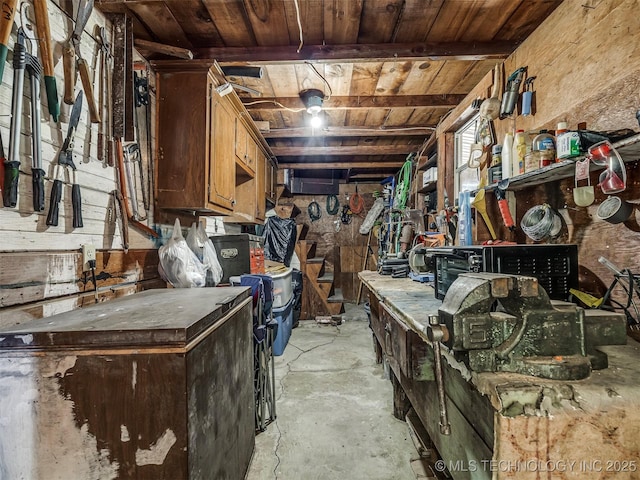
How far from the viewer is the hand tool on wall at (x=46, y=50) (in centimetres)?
127

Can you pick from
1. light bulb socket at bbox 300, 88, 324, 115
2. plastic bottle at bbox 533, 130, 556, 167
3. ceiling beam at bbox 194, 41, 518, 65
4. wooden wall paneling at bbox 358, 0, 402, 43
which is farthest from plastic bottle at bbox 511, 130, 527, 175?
light bulb socket at bbox 300, 88, 324, 115

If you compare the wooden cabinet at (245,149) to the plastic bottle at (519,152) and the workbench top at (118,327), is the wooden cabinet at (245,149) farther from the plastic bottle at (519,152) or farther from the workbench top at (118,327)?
the plastic bottle at (519,152)

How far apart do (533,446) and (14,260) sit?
180 centimetres

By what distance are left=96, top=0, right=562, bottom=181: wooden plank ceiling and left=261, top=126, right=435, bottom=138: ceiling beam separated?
0.65 m

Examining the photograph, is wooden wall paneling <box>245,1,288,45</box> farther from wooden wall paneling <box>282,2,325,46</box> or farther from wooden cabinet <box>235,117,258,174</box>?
wooden cabinet <box>235,117,258,174</box>

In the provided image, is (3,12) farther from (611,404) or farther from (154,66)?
(611,404)

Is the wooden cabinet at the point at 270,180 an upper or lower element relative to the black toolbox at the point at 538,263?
upper

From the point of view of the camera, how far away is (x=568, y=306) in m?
0.95

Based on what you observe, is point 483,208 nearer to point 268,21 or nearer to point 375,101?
point 375,101

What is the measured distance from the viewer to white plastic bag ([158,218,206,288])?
199cm

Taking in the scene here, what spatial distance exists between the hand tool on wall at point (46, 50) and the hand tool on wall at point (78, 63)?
0.11 metres

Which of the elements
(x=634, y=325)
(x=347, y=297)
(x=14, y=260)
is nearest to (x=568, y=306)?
(x=634, y=325)

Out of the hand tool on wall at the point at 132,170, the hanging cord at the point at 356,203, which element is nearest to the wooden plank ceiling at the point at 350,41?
the hand tool on wall at the point at 132,170

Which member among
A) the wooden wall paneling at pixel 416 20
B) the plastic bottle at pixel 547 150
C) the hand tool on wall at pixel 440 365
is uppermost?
the wooden wall paneling at pixel 416 20
